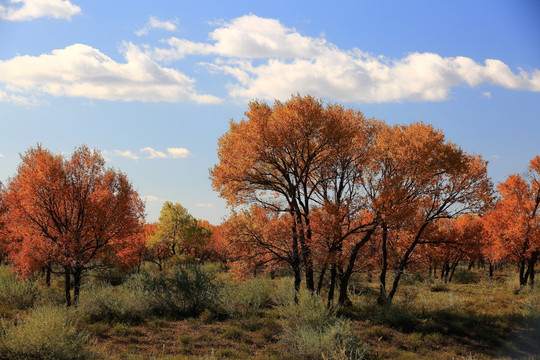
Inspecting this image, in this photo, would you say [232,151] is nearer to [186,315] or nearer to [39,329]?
[186,315]

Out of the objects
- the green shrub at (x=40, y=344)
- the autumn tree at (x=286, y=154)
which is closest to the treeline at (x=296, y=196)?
the autumn tree at (x=286, y=154)

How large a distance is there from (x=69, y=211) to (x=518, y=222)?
3558cm

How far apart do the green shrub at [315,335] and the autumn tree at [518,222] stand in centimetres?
2408

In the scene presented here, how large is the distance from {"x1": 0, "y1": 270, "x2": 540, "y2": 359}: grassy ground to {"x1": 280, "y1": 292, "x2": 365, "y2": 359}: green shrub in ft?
0.22

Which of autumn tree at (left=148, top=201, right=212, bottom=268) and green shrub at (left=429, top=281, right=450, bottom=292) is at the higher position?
autumn tree at (left=148, top=201, right=212, bottom=268)

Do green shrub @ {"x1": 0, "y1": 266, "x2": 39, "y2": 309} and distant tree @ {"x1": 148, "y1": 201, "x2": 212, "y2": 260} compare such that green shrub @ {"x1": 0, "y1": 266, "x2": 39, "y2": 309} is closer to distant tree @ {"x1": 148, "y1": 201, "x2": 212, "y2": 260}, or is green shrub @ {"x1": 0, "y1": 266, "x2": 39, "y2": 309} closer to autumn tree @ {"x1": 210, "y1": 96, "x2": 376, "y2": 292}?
autumn tree @ {"x1": 210, "y1": 96, "x2": 376, "y2": 292}

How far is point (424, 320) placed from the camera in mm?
21281

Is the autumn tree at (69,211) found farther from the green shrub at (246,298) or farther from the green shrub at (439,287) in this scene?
the green shrub at (439,287)

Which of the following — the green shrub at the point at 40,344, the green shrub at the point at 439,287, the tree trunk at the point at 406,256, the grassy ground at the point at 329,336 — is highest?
the tree trunk at the point at 406,256

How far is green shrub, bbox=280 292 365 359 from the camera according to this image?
1452cm

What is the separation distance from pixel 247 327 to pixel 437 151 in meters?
14.7

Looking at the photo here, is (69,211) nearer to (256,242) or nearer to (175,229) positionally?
(256,242)

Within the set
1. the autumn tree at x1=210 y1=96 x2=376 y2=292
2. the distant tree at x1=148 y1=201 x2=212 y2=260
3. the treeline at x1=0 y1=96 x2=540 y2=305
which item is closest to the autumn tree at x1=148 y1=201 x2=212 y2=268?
the distant tree at x1=148 y1=201 x2=212 y2=260

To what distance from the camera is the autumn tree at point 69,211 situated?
22.9 metres
